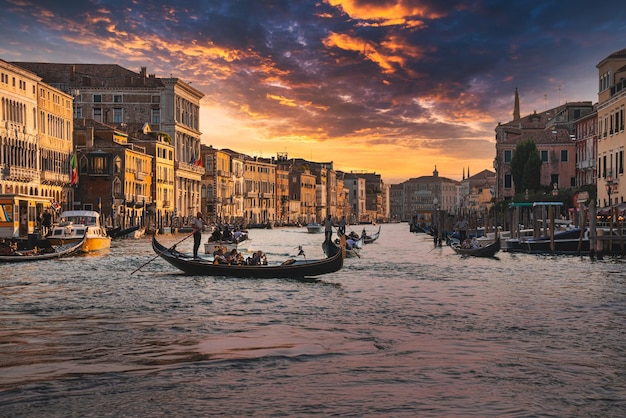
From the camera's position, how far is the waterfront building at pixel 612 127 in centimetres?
3666

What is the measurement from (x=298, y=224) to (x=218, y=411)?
104283mm

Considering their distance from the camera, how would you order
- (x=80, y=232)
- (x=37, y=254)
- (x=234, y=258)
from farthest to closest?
(x=80, y=232), (x=37, y=254), (x=234, y=258)

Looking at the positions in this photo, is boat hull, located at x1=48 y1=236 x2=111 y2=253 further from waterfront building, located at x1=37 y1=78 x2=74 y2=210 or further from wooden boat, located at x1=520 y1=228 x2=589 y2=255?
wooden boat, located at x1=520 y1=228 x2=589 y2=255

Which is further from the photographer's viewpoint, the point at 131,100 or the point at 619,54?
the point at 131,100

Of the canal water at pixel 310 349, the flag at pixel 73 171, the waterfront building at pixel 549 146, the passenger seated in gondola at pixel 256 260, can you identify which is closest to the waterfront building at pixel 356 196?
the waterfront building at pixel 549 146

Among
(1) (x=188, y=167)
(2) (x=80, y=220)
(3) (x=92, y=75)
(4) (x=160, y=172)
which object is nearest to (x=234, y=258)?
(2) (x=80, y=220)

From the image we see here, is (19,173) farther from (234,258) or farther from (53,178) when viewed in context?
(234,258)

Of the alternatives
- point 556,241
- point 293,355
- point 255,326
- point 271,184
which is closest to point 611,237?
point 556,241

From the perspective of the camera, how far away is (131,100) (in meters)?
74.8

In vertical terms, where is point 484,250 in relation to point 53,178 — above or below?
below

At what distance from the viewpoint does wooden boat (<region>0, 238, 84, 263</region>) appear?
24844mm

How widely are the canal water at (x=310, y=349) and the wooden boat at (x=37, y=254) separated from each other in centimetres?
569

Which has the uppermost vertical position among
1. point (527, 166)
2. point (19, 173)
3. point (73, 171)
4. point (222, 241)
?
point (527, 166)

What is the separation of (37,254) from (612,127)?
26146 millimetres
